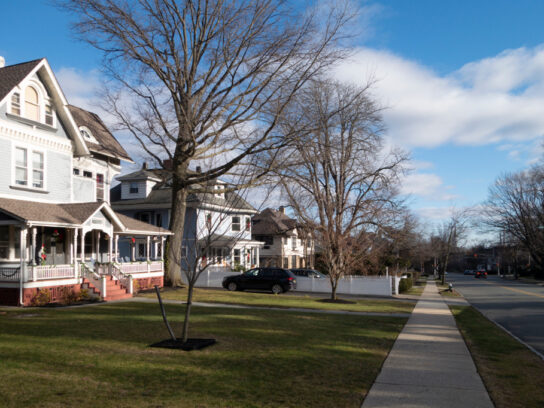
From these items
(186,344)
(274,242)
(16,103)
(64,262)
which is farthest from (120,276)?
(274,242)

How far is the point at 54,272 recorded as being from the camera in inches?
773

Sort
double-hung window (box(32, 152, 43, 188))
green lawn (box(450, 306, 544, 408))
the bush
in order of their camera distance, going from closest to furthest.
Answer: green lawn (box(450, 306, 544, 408)) → double-hung window (box(32, 152, 43, 188)) → the bush

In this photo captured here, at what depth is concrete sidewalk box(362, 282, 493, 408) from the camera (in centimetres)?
688

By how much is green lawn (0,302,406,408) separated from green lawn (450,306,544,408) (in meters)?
1.94

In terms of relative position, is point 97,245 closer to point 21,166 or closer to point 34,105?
point 21,166

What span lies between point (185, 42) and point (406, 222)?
977 inches

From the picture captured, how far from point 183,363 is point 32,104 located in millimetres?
17102

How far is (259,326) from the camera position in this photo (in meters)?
13.7

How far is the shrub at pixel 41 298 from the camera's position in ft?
60.1

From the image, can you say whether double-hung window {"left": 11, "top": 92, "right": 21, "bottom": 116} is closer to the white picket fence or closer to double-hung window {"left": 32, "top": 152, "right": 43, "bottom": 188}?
double-hung window {"left": 32, "top": 152, "right": 43, "bottom": 188}

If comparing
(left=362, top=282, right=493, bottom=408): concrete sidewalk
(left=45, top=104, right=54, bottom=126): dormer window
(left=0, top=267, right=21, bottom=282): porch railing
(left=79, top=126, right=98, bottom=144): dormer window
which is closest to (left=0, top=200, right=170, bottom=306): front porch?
(left=0, top=267, right=21, bottom=282): porch railing

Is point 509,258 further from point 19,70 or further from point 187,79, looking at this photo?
point 19,70

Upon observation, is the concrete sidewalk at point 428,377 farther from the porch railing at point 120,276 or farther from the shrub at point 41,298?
the porch railing at point 120,276

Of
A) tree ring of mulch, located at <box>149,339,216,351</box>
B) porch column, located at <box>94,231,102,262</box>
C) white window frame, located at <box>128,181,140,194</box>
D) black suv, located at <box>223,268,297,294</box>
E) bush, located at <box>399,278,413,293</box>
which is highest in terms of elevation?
white window frame, located at <box>128,181,140,194</box>
